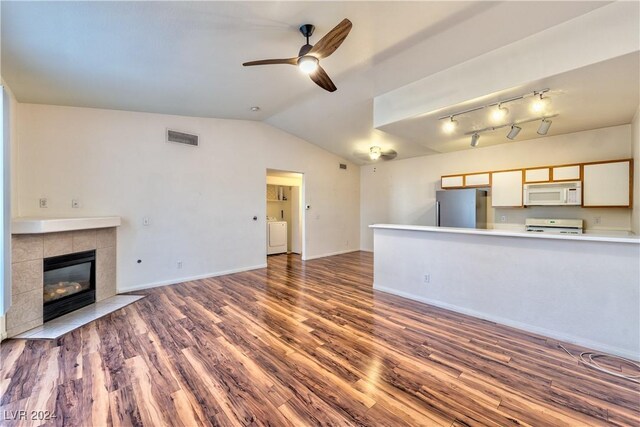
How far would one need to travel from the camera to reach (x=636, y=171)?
348 centimetres

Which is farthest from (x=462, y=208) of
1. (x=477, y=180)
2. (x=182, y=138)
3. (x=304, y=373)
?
(x=182, y=138)

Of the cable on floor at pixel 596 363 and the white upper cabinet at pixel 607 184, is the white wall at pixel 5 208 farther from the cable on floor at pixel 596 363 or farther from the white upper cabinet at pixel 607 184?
the white upper cabinet at pixel 607 184

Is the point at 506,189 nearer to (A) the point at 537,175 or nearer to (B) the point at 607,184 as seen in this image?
(A) the point at 537,175

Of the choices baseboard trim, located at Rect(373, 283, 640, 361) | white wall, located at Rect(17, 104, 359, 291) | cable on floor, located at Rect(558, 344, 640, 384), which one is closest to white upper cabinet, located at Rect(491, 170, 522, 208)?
baseboard trim, located at Rect(373, 283, 640, 361)

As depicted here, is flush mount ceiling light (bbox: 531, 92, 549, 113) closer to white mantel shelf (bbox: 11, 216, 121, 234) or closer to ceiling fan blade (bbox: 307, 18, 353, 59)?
ceiling fan blade (bbox: 307, 18, 353, 59)

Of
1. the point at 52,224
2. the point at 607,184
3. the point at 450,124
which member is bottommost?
the point at 52,224

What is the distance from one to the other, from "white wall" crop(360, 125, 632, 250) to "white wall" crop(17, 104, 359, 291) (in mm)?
2425

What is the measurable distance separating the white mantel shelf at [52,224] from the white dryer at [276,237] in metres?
3.73

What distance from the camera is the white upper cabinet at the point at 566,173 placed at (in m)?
4.03

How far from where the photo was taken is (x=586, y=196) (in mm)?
3953

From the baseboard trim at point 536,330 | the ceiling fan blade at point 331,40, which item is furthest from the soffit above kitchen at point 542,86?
the baseboard trim at point 536,330

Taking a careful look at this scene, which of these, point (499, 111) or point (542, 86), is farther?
point (499, 111)

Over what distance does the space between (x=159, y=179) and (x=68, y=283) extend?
1846mm

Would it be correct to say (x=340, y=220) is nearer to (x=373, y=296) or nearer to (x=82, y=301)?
(x=373, y=296)
